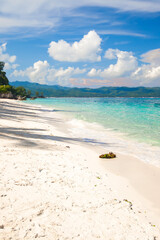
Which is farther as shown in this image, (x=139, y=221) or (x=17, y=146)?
(x=17, y=146)

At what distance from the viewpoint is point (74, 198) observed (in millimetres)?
5480

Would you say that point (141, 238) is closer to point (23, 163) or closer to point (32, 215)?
point (32, 215)

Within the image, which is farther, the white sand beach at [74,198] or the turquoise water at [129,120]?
the turquoise water at [129,120]

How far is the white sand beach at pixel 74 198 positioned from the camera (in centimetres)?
412

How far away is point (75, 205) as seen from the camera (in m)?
5.11

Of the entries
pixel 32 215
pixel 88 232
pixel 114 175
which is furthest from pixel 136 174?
pixel 32 215

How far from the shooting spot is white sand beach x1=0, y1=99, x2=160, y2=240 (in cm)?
412

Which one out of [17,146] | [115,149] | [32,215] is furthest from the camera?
[115,149]

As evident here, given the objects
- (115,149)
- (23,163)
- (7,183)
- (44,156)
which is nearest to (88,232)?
(7,183)

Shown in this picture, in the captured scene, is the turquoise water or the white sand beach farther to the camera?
the turquoise water

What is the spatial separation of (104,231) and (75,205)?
1.18 metres

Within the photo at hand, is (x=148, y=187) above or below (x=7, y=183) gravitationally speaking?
below

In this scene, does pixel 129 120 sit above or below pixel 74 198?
above

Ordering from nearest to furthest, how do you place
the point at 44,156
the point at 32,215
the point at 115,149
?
the point at 32,215 → the point at 44,156 → the point at 115,149
